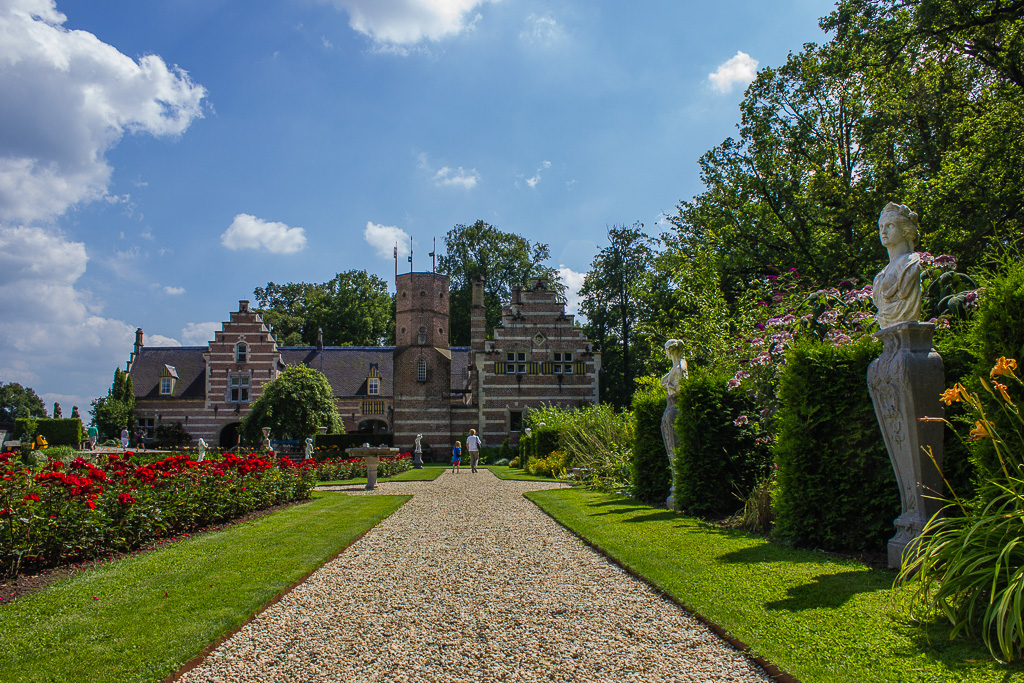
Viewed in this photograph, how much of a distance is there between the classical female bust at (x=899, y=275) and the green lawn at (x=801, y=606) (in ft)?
7.70

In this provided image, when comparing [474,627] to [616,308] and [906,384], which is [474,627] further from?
[616,308]

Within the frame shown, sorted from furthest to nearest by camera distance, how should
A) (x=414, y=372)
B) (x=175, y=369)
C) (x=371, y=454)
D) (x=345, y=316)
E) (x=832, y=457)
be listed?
(x=345, y=316), (x=175, y=369), (x=414, y=372), (x=371, y=454), (x=832, y=457)

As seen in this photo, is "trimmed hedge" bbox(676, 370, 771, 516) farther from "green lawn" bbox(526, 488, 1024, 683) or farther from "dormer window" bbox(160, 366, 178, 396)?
"dormer window" bbox(160, 366, 178, 396)

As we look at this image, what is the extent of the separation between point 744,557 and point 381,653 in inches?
161

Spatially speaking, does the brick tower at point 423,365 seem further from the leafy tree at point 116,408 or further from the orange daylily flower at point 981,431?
the orange daylily flower at point 981,431

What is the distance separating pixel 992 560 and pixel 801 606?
54.2 inches

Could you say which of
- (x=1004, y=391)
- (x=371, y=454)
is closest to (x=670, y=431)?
(x=1004, y=391)

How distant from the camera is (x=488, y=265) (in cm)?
5331

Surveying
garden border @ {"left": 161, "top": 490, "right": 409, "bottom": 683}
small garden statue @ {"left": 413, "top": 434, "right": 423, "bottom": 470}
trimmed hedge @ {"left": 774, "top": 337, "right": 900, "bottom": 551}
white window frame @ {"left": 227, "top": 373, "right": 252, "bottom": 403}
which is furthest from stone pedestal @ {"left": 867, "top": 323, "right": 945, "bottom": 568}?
white window frame @ {"left": 227, "top": 373, "right": 252, "bottom": 403}

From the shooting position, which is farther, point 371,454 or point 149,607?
point 371,454

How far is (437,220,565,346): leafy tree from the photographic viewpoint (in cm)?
5256

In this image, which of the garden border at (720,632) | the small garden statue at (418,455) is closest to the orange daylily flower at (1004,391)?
the garden border at (720,632)

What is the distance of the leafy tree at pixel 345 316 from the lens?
5612 centimetres

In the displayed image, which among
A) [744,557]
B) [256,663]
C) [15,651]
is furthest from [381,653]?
[744,557]
